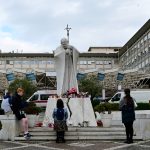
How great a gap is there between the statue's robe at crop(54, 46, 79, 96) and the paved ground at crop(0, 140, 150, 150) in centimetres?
563

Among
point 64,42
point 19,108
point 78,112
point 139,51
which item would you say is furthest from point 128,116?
point 139,51

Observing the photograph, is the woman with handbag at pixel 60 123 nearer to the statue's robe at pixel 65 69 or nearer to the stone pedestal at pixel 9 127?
the stone pedestal at pixel 9 127

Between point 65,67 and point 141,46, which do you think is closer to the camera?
point 65,67

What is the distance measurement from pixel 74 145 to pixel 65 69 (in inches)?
270

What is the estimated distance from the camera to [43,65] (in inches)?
4407

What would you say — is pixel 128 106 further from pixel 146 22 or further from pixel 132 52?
pixel 132 52

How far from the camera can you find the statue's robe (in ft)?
64.2

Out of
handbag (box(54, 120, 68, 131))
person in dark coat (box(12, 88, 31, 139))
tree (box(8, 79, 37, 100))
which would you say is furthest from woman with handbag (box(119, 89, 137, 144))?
tree (box(8, 79, 37, 100))

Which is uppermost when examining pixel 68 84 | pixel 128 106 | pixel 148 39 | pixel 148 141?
pixel 148 39

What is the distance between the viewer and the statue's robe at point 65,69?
19.6 metres

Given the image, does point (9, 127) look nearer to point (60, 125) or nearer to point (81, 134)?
point (60, 125)

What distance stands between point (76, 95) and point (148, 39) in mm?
59154

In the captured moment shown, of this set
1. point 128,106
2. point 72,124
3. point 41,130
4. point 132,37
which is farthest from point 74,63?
point 132,37

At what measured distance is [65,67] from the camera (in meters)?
19.8
